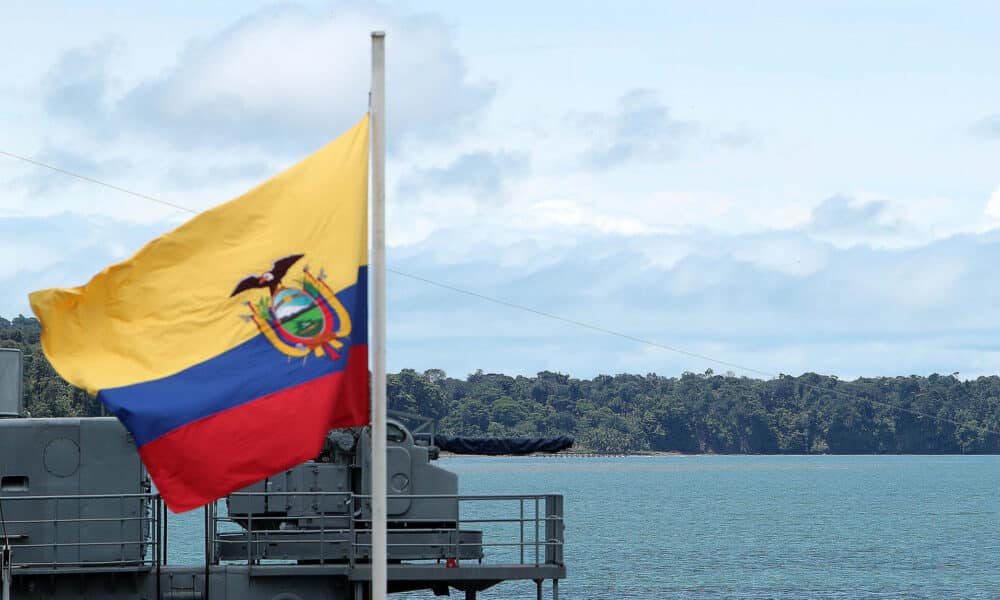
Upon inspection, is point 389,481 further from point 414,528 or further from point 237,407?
point 237,407

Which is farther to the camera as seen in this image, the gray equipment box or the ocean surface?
the ocean surface

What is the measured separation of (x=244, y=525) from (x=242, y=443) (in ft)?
39.8

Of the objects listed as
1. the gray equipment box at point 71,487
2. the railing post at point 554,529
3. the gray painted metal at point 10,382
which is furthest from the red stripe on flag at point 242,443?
the gray painted metal at point 10,382

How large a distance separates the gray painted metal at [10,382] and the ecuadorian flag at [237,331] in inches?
506

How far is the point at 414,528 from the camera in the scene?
22.9 metres

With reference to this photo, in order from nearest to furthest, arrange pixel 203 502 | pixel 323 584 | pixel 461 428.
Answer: pixel 203 502
pixel 323 584
pixel 461 428

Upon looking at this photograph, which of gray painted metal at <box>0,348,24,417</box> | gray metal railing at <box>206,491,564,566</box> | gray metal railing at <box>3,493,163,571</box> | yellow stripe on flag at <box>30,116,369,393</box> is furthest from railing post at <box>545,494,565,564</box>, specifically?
yellow stripe on flag at <box>30,116,369,393</box>

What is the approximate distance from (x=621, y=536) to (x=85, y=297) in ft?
250

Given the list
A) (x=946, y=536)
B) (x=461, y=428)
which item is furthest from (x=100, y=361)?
(x=461, y=428)

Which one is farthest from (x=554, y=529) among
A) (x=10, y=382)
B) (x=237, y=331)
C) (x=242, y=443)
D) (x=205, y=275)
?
(x=205, y=275)

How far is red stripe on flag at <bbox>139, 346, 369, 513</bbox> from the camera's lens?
440 inches

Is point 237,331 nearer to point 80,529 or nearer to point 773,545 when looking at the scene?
point 80,529

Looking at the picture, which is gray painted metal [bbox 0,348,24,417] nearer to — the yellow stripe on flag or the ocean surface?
the yellow stripe on flag

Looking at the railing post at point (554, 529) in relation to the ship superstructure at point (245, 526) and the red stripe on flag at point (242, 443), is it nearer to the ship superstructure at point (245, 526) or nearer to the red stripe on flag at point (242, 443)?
the ship superstructure at point (245, 526)
